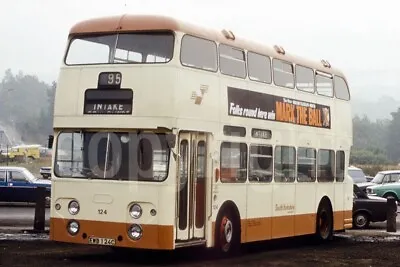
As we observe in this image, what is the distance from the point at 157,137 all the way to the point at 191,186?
1196mm

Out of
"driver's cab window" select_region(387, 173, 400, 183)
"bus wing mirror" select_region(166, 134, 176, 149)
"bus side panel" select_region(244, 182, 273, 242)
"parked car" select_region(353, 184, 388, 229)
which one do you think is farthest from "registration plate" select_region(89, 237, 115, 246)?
"driver's cab window" select_region(387, 173, 400, 183)

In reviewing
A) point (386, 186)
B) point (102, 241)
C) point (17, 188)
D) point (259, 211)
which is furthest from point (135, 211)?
point (386, 186)

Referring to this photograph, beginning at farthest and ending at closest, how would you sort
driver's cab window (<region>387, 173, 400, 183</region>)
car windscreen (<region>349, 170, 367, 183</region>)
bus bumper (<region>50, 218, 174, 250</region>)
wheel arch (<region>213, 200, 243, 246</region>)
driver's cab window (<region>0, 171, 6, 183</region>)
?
car windscreen (<region>349, 170, 367, 183</region>)
driver's cab window (<region>387, 173, 400, 183</region>)
driver's cab window (<region>0, 171, 6, 183</region>)
wheel arch (<region>213, 200, 243, 246</region>)
bus bumper (<region>50, 218, 174, 250</region>)

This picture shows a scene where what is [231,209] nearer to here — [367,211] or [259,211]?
[259,211]

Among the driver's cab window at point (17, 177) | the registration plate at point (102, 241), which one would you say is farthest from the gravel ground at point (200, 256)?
the driver's cab window at point (17, 177)

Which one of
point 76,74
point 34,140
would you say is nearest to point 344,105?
point 76,74

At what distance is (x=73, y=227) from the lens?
1538 centimetres

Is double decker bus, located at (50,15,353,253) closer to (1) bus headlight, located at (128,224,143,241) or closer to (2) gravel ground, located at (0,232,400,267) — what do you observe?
(1) bus headlight, located at (128,224,143,241)

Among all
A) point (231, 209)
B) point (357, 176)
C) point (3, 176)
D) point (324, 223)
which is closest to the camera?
point (231, 209)

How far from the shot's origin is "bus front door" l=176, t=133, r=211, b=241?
601 inches

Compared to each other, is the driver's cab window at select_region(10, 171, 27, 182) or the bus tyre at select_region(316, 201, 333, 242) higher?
the driver's cab window at select_region(10, 171, 27, 182)

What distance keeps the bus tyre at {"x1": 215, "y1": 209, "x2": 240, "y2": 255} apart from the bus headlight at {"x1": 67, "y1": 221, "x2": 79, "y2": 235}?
266 centimetres

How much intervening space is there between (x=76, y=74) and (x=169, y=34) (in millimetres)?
1851

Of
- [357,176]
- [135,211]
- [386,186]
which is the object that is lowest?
[135,211]
